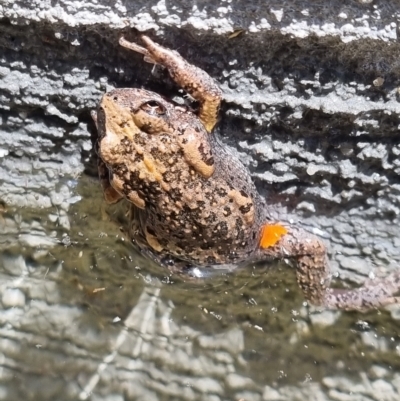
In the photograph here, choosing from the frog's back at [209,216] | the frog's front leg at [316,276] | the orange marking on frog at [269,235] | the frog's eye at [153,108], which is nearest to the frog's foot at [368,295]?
the frog's front leg at [316,276]

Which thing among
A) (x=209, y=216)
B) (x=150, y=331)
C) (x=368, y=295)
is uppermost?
(x=209, y=216)

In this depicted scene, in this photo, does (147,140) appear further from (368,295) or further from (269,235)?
(368,295)

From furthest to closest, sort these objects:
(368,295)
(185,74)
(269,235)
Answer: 1. (368,295)
2. (269,235)
3. (185,74)

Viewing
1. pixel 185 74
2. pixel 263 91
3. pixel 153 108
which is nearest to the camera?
pixel 153 108

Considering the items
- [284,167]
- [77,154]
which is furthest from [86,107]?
[284,167]

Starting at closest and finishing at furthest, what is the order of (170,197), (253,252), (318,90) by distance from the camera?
1. (170,197)
2. (318,90)
3. (253,252)

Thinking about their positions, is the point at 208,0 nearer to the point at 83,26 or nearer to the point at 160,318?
the point at 83,26

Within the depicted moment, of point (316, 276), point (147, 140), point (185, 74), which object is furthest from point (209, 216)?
point (316, 276)

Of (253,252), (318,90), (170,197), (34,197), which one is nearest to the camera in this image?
(170,197)
